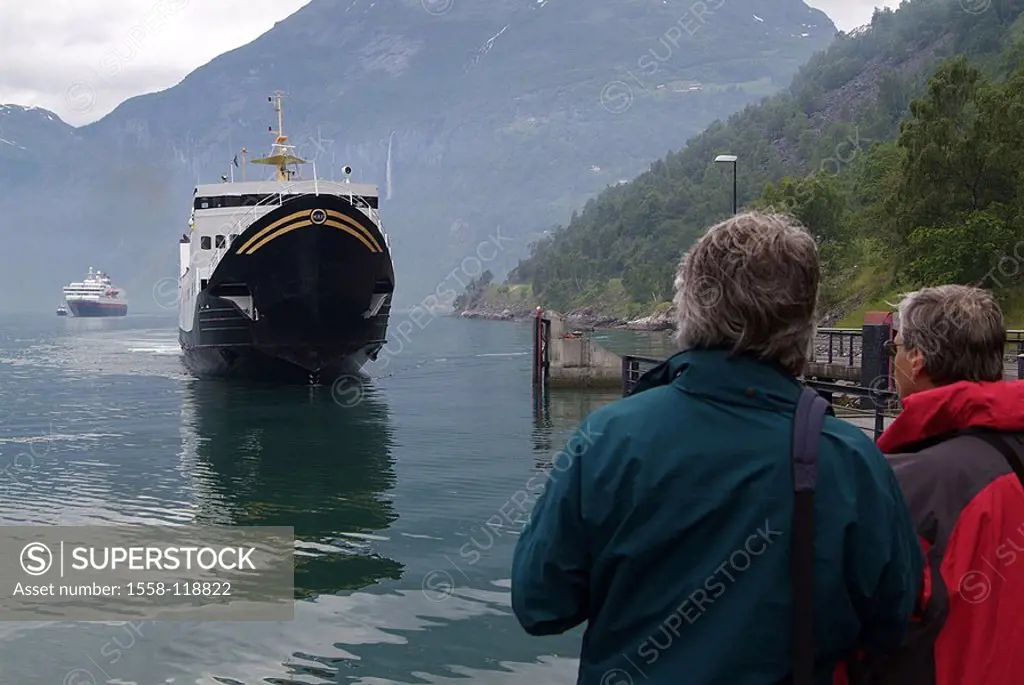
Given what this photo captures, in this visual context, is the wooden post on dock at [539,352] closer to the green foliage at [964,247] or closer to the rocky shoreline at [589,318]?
the green foliage at [964,247]

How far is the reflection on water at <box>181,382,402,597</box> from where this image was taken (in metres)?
12.7

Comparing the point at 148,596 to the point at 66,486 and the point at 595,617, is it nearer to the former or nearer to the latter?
the point at 66,486

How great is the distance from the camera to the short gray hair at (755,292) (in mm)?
2305

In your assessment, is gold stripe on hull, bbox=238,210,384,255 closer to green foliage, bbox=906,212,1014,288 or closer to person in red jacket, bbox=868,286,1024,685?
green foliage, bbox=906,212,1014,288

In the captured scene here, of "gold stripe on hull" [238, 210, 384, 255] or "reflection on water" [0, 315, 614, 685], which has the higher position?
"gold stripe on hull" [238, 210, 384, 255]

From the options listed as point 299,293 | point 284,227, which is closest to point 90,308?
point 299,293

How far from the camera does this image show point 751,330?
2.30 meters

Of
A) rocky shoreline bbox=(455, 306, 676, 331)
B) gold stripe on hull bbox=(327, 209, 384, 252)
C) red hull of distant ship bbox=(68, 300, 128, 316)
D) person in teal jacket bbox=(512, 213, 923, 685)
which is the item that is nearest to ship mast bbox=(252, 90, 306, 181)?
gold stripe on hull bbox=(327, 209, 384, 252)

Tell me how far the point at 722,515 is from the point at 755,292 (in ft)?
1.65

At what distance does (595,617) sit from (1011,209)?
42093 mm

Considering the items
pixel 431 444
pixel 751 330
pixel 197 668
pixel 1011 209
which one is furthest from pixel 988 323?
pixel 1011 209

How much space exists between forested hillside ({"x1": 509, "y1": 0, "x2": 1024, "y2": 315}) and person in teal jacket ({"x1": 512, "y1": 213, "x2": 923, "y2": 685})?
0.46 metres

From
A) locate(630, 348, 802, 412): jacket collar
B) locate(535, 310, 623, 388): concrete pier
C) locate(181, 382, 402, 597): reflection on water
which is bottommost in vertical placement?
locate(181, 382, 402, 597): reflection on water

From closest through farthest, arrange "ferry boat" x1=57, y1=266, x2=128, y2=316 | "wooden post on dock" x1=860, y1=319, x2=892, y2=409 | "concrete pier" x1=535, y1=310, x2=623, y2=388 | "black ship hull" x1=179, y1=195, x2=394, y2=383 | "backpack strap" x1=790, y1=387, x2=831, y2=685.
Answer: "backpack strap" x1=790, y1=387, x2=831, y2=685
"wooden post on dock" x1=860, y1=319, x2=892, y2=409
"black ship hull" x1=179, y1=195, x2=394, y2=383
"concrete pier" x1=535, y1=310, x2=623, y2=388
"ferry boat" x1=57, y1=266, x2=128, y2=316
